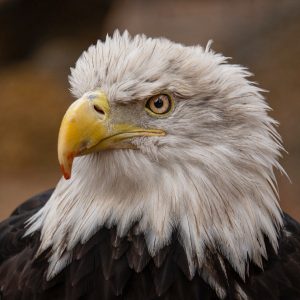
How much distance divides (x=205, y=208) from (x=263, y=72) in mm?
5571

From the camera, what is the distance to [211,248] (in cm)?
300

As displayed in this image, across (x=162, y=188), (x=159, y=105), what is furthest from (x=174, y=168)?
(x=159, y=105)

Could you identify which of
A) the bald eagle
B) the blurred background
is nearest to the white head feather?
the bald eagle

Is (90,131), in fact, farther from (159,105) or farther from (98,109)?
(159,105)

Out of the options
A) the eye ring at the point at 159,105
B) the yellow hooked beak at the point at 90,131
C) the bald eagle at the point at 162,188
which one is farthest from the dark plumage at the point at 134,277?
the eye ring at the point at 159,105

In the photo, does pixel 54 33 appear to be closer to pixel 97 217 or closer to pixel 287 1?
pixel 287 1

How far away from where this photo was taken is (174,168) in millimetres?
2945

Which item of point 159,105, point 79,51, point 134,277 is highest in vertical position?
point 159,105

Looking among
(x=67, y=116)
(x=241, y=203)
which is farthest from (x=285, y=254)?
(x=67, y=116)

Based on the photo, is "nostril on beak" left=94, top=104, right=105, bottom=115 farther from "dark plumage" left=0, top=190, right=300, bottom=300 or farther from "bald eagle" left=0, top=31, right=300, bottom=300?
"dark plumage" left=0, top=190, right=300, bottom=300

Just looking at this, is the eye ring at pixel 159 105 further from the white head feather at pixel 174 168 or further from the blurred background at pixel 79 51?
the blurred background at pixel 79 51

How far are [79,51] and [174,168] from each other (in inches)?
276

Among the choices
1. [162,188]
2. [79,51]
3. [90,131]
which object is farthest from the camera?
[79,51]

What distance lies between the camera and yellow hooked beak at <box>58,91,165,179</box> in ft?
9.10
